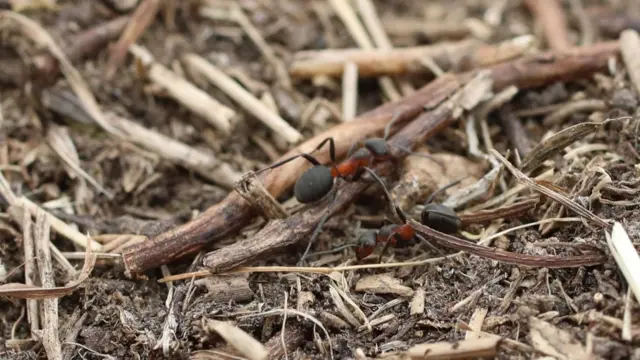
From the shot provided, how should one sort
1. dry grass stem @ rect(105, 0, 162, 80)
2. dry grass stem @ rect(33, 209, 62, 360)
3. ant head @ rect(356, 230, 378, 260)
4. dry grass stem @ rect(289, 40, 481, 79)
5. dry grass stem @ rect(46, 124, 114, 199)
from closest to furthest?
dry grass stem @ rect(33, 209, 62, 360) < ant head @ rect(356, 230, 378, 260) < dry grass stem @ rect(46, 124, 114, 199) < dry grass stem @ rect(289, 40, 481, 79) < dry grass stem @ rect(105, 0, 162, 80)

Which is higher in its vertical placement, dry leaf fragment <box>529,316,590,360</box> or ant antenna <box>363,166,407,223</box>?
ant antenna <box>363,166,407,223</box>

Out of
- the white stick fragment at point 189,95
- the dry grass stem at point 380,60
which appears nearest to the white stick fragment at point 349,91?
the dry grass stem at point 380,60

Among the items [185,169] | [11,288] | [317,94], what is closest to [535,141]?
[317,94]

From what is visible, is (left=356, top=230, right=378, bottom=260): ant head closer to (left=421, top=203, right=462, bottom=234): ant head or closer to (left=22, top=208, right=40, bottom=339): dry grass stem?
(left=421, top=203, right=462, bottom=234): ant head

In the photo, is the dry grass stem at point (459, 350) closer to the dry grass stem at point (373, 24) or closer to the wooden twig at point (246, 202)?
the wooden twig at point (246, 202)

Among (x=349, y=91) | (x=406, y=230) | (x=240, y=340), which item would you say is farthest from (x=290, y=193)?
(x=240, y=340)

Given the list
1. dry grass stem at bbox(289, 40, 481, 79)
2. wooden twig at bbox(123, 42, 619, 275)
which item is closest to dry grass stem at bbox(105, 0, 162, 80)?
dry grass stem at bbox(289, 40, 481, 79)
